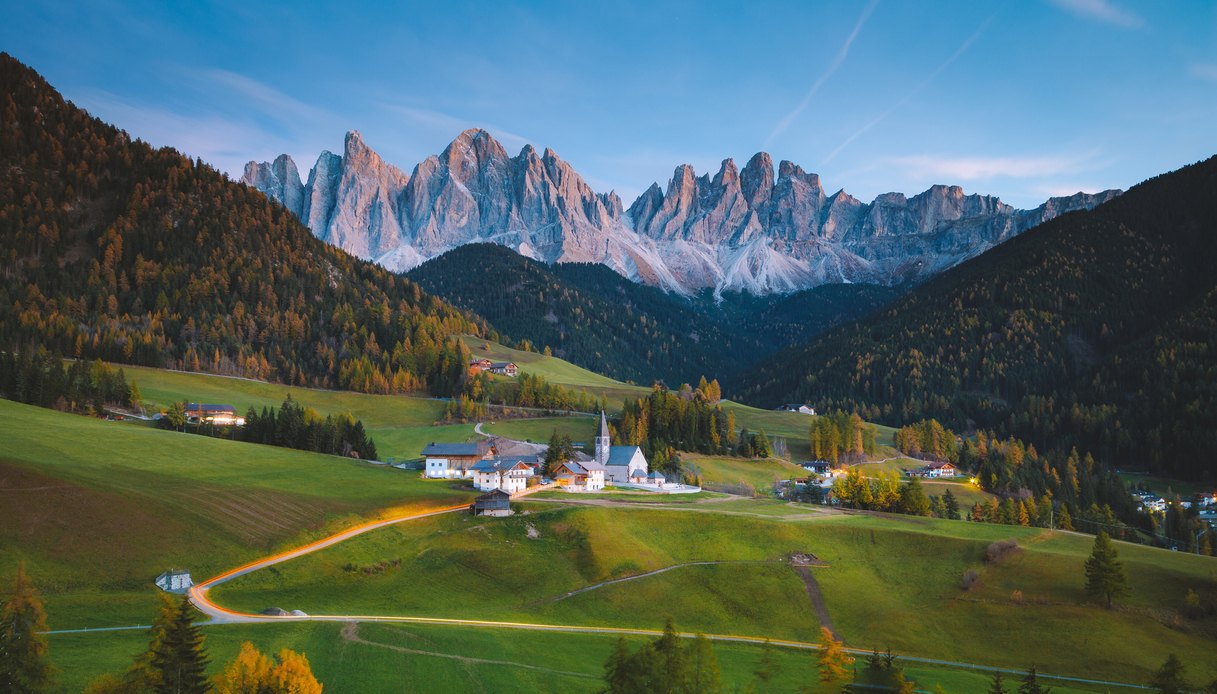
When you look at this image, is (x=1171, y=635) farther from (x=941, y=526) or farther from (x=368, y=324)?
(x=368, y=324)

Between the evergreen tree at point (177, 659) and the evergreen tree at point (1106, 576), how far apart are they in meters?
66.1

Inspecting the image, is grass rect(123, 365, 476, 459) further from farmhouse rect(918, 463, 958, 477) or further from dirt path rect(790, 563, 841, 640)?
farmhouse rect(918, 463, 958, 477)

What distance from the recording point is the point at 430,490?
9012 centimetres

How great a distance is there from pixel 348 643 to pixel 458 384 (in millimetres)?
126702

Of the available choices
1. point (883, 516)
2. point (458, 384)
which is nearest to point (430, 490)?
point (883, 516)

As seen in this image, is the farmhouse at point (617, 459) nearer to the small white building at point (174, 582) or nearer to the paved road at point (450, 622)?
the paved road at point (450, 622)

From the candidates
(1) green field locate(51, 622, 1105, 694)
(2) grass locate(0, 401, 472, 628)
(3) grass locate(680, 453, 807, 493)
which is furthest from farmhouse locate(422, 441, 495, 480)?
(1) green field locate(51, 622, 1105, 694)

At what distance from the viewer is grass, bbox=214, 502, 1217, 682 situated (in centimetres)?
6012

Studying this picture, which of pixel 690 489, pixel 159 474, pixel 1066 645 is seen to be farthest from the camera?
pixel 690 489

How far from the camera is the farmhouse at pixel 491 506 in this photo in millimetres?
81688

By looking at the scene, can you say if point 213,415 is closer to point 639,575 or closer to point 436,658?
point 639,575

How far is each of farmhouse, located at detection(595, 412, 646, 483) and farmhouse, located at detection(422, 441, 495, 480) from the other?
1856 cm

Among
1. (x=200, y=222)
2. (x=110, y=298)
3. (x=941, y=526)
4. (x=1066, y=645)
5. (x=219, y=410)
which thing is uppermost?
(x=200, y=222)

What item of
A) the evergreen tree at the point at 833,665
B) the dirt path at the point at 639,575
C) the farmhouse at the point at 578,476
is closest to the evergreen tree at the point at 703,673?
the evergreen tree at the point at 833,665
